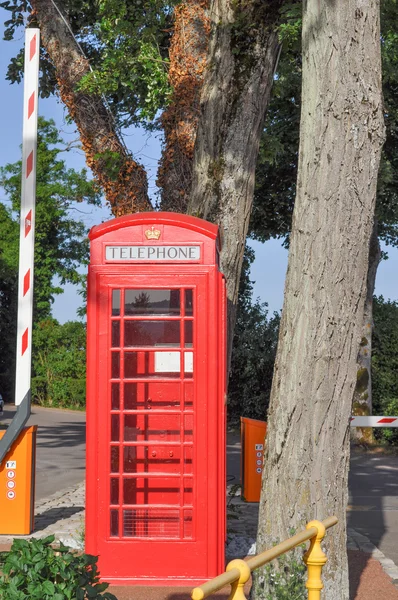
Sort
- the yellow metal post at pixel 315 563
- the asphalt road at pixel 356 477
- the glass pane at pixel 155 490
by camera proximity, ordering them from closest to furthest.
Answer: the yellow metal post at pixel 315 563 < the glass pane at pixel 155 490 < the asphalt road at pixel 356 477

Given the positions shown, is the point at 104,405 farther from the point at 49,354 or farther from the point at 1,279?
the point at 1,279

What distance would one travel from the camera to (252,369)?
77.0ft

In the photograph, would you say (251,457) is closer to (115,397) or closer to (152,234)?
(115,397)

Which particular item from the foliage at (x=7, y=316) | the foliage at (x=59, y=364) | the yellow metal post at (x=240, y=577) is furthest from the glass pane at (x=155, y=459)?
the foliage at (x=7, y=316)

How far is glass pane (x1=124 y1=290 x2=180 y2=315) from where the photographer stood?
6762mm

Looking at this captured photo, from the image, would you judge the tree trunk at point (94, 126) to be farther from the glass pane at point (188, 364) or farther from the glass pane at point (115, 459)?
the glass pane at point (115, 459)

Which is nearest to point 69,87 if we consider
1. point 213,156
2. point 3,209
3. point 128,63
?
point 128,63

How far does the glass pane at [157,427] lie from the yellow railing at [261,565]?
218cm

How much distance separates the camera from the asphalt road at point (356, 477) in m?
10.3

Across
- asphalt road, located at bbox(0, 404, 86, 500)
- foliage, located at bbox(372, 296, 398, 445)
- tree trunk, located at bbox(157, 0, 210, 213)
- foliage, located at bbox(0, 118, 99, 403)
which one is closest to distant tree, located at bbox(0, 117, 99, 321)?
foliage, located at bbox(0, 118, 99, 403)

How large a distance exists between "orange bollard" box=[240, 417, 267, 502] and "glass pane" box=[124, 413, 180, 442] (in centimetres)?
309

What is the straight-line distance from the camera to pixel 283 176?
72.1 feet

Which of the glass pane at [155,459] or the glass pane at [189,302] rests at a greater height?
the glass pane at [189,302]

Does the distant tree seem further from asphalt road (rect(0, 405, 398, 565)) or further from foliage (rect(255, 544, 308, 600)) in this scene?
foliage (rect(255, 544, 308, 600))
